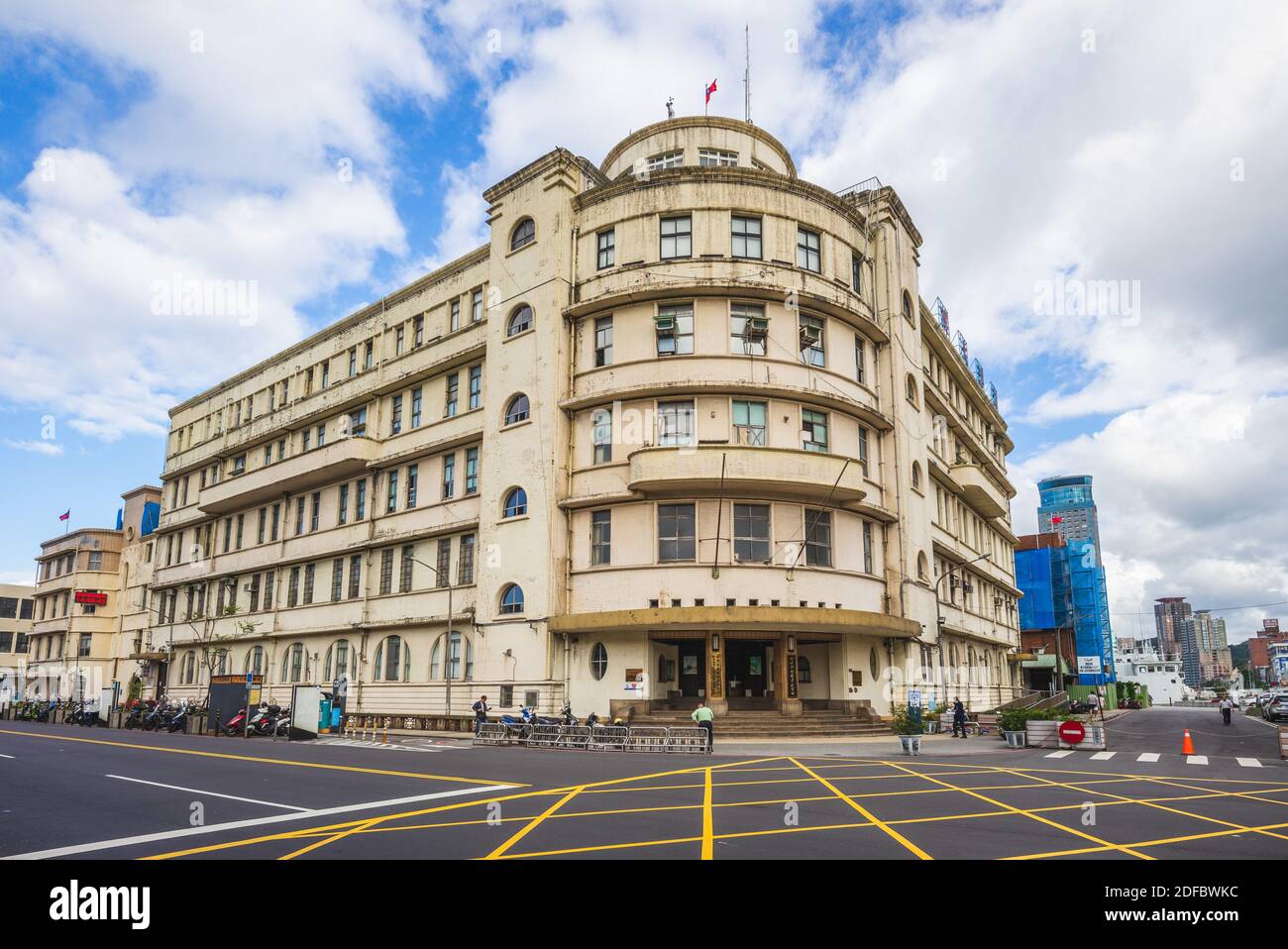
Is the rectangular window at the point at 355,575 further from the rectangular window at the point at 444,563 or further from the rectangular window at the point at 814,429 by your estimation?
the rectangular window at the point at 814,429

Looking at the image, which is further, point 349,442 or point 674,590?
point 349,442

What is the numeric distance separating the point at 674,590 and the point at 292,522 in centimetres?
2699

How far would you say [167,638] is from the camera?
56.8 meters

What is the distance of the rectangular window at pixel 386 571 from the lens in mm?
41094

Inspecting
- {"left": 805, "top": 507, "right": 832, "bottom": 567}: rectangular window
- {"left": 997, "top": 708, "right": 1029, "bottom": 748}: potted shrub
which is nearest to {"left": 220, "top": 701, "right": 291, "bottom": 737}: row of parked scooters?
{"left": 805, "top": 507, "right": 832, "bottom": 567}: rectangular window

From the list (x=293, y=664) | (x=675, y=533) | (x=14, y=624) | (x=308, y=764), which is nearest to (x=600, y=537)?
(x=675, y=533)

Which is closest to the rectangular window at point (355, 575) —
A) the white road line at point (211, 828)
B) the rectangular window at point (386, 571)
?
the rectangular window at point (386, 571)

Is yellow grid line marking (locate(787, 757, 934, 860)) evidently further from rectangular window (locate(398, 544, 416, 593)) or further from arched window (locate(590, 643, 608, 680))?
rectangular window (locate(398, 544, 416, 593))

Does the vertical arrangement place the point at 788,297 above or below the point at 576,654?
above

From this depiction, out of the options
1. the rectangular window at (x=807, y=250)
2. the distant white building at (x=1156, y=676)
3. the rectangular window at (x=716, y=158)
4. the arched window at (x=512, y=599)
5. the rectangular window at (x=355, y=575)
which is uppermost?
the rectangular window at (x=716, y=158)

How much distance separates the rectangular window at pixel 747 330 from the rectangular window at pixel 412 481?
1724 cm

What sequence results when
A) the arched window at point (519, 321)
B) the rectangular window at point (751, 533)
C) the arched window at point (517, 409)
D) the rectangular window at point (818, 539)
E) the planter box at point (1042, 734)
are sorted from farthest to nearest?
the arched window at point (519, 321)
the arched window at point (517, 409)
the rectangular window at point (818, 539)
the rectangular window at point (751, 533)
the planter box at point (1042, 734)
